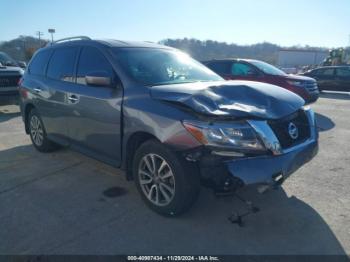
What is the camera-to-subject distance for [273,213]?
3.38m

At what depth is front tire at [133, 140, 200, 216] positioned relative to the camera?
2.99m

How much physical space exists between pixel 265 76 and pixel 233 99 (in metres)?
6.73

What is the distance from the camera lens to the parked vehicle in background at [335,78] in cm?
1580

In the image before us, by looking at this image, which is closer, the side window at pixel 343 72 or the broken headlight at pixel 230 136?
the broken headlight at pixel 230 136

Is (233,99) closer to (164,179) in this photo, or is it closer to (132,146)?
(164,179)

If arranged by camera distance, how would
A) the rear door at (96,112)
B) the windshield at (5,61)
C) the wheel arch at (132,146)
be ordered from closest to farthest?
the wheel arch at (132,146) < the rear door at (96,112) < the windshield at (5,61)

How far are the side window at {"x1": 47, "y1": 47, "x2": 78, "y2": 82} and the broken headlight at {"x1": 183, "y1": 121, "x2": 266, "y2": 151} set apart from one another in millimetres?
2499

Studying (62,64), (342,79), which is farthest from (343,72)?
(62,64)

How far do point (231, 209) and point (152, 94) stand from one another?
153 cm

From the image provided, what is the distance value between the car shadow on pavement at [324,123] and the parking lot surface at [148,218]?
2650 mm

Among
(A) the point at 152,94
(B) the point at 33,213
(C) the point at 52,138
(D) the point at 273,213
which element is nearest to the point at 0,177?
(C) the point at 52,138

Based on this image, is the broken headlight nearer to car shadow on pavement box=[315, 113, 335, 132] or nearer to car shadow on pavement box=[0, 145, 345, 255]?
car shadow on pavement box=[0, 145, 345, 255]

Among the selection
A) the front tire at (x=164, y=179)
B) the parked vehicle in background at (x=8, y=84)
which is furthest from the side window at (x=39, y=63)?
the parked vehicle in background at (x=8, y=84)

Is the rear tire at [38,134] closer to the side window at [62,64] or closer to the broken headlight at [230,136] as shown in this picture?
the side window at [62,64]
